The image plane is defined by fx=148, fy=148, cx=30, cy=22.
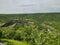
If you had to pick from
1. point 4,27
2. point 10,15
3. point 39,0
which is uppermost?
point 39,0

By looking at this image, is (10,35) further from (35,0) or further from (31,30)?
(35,0)

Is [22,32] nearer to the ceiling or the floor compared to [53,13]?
nearer to the floor

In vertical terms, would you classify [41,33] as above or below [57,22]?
below

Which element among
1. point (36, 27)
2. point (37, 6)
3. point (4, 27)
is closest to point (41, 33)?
point (36, 27)

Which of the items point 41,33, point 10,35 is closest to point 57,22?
point 41,33

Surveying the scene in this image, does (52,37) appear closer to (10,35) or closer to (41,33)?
(41,33)

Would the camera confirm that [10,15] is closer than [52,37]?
No
